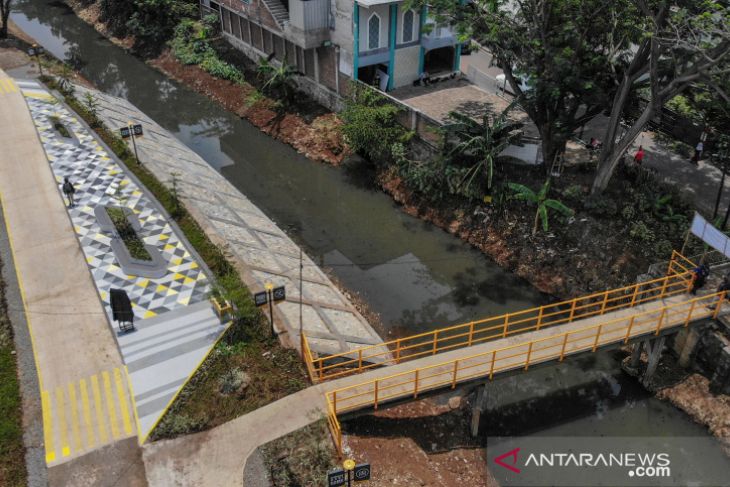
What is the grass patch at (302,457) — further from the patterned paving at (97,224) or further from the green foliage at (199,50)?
the green foliage at (199,50)

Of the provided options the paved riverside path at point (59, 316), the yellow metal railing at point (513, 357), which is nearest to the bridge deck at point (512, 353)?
the yellow metal railing at point (513, 357)

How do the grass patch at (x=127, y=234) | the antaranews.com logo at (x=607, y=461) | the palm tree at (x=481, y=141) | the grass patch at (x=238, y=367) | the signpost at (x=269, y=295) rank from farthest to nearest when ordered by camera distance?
the palm tree at (x=481, y=141)
the grass patch at (x=127, y=234)
the signpost at (x=269, y=295)
the antaranews.com logo at (x=607, y=461)
the grass patch at (x=238, y=367)

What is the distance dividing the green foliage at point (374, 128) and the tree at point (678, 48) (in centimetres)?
1155

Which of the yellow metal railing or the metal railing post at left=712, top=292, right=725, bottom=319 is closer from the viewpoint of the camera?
the yellow metal railing

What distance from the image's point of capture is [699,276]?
2147 cm

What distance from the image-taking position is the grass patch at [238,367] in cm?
1800

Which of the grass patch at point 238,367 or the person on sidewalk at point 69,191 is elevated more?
the person on sidewalk at point 69,191

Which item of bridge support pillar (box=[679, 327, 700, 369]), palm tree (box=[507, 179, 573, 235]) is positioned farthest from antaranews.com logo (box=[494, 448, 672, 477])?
palm tree (box=[507, 179, 573, 235])

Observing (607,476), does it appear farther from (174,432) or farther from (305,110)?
(305,110)

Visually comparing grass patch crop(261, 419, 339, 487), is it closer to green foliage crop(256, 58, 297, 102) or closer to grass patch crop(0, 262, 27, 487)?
grass patch crop(0, 262, 27, 487)

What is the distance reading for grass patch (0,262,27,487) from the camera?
16.1m

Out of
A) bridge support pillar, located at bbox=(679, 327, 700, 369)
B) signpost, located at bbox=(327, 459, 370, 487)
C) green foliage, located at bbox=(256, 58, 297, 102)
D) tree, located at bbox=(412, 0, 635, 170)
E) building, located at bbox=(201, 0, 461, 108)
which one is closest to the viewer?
signpost, located at bbox=(327, 459, 370, 487)

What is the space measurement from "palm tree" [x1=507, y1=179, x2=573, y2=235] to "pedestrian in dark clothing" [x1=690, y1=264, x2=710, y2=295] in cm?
646

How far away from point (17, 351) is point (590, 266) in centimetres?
2205
